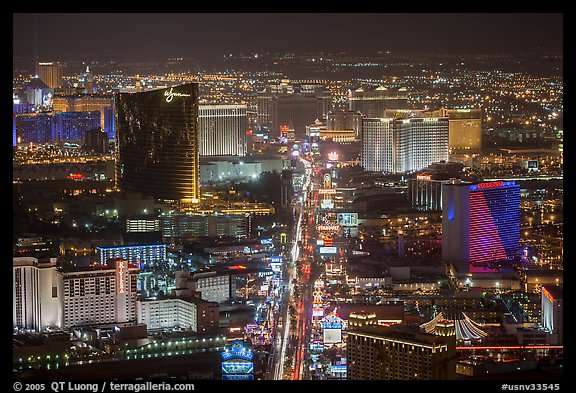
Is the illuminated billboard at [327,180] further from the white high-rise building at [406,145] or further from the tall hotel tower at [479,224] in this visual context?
the tall hotel tower at [479,224]

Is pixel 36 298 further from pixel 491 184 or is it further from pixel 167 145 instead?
pixel 167 145

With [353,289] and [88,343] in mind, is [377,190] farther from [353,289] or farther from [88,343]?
[88,343]

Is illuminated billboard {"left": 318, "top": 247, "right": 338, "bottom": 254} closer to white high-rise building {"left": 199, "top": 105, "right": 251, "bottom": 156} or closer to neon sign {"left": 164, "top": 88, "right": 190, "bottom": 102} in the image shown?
neon sign {"left": 164, "top": 88, "right": 190, "bottom": 102}

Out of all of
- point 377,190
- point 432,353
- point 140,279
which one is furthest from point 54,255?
point 377,190

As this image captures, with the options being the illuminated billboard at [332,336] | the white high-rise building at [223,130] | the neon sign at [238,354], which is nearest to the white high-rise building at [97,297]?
the illuminated billboard at [332,336]

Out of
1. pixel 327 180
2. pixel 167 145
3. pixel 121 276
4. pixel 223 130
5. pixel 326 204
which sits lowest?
pixel 121 276

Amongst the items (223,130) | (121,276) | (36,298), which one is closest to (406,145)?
(223,130)
